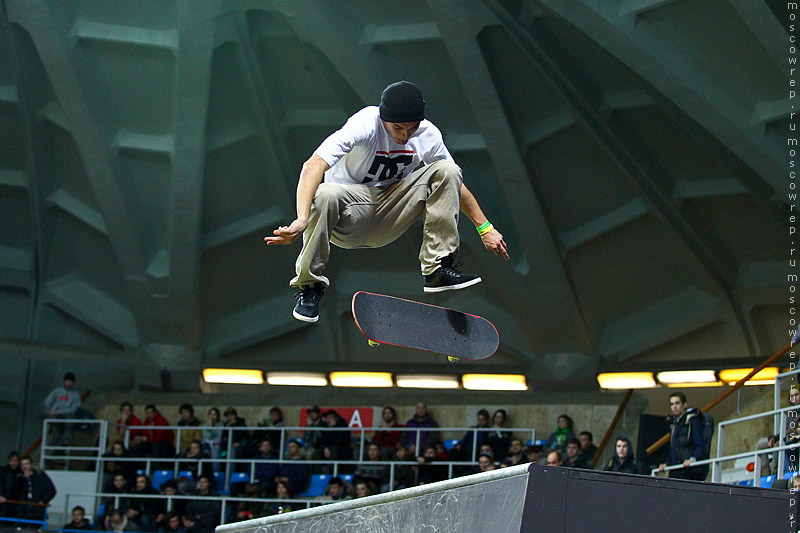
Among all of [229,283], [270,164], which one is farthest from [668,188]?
[229,283]

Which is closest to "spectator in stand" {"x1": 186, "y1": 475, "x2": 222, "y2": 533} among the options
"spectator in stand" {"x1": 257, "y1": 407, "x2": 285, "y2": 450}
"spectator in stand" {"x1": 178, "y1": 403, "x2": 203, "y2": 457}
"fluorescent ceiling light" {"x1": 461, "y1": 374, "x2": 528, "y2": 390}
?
"spectator in stand" {"x1": 257, "y1": 407, "x2": 285, "y2": 450}

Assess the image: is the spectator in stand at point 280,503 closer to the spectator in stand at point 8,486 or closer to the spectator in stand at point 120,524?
the spectator in stand at point 120,524

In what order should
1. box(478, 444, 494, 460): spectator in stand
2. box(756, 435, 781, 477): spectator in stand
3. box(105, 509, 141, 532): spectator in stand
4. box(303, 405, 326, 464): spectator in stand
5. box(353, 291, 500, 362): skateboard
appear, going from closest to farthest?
box(353, 291, 500, 362): skateboard
box(756, 435, 781, 477): spectator in stand
box(478, 444, 494, 460): spectator in stand
box(105, 509, 141, 532): spectator in stand
box(303, 405, 326, 464): spectator in stand

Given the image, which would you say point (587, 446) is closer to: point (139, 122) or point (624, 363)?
point (624, 363)

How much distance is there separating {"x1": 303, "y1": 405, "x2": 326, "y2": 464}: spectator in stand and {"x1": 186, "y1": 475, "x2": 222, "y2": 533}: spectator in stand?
1.74 m

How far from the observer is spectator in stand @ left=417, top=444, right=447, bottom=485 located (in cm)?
1606

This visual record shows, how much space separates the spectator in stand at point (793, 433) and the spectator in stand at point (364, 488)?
6241 millimetres

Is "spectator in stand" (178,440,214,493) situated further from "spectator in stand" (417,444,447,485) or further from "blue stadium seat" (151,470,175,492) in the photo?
"spectator in stand" (417,444,447,485)

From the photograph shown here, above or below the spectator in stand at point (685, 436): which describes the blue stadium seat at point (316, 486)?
below

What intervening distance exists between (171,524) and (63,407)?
205 inches

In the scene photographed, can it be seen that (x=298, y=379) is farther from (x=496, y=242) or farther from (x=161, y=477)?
(x=496, y=242)

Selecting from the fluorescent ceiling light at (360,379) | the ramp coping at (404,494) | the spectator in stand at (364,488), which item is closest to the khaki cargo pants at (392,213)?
the ramp coping at (404,494)

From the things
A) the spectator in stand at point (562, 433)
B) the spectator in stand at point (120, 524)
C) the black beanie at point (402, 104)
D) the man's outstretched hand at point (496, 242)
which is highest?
the black beanie at point (402, 104)

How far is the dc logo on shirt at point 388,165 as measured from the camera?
749 cm
